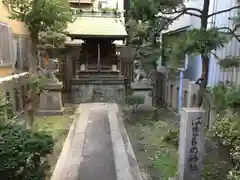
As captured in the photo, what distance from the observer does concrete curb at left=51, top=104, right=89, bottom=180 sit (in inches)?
203

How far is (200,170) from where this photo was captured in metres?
4.46

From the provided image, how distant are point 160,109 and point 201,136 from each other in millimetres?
6993

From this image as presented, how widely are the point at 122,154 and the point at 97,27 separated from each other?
1014 cm

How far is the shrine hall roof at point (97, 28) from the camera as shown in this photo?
14255 mm

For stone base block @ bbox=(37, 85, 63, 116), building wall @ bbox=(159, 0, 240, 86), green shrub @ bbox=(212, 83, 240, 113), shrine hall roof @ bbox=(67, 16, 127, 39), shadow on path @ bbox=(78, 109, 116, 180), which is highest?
shrine hall roof @ bbox=(67, 16, 127, 39)

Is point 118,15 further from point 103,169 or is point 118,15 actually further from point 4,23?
point 103,169

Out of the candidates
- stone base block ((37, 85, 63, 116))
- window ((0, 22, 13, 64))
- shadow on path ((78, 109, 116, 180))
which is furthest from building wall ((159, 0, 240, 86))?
window ((0, 22, 13, 64))

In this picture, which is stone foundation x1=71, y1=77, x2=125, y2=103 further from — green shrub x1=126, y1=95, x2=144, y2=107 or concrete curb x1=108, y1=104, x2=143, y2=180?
concrete curb x1=108, y1=104, x2=143, y2=180

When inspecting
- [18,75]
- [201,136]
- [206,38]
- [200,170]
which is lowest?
[200,170]

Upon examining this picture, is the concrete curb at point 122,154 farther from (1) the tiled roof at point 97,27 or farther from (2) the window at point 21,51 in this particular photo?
(1) the tiled roof at point 97,27

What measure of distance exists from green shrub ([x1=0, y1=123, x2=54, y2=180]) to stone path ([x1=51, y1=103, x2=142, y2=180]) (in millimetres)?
1148

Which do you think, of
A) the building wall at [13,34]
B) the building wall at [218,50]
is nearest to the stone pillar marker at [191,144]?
the building wall at [218,50]

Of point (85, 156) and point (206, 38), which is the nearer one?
point (206, 38)

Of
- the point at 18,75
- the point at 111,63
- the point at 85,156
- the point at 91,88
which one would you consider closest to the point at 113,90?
the point at 91,88
